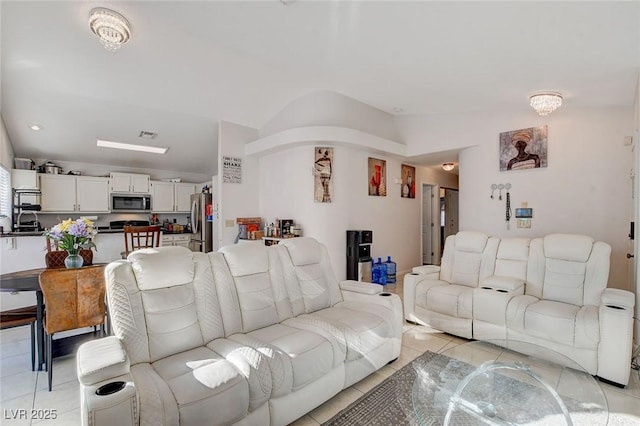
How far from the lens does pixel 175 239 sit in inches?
253

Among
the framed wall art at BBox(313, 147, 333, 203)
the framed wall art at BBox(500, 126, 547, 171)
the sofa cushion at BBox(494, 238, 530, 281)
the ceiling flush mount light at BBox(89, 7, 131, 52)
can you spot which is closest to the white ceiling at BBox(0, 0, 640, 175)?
the ceiling flush mount light at BBox(89, 7, 131, 52)

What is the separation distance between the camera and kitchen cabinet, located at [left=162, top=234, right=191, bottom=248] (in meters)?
6.27

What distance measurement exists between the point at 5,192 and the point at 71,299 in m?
3.61

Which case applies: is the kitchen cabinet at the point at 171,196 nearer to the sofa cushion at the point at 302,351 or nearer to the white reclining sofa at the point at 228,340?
the white reclining sofa at the point at 228,340

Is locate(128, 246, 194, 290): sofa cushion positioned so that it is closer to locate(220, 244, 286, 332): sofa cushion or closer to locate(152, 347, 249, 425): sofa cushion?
locate(220, 244, 286, 332): sofa cushion

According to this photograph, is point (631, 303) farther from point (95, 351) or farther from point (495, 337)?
point (95, 351)

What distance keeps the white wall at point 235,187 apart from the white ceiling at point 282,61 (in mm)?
290

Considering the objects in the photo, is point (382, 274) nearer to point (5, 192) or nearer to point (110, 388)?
point (110, 388)

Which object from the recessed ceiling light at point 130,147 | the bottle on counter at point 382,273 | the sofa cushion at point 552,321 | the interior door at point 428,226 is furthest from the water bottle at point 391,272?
the recessed ceiling light at point 130,147

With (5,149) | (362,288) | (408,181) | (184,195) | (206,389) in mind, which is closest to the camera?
(206,389)

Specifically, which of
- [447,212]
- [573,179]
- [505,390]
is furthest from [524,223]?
[447,212]

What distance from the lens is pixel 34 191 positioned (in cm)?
491

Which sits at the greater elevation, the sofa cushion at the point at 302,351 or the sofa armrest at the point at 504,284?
the sofa armrest at the point at 504,284

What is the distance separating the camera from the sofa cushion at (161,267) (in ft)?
6.02
